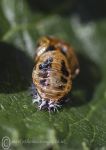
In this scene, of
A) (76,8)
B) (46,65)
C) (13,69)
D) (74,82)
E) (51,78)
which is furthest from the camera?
(76,8)

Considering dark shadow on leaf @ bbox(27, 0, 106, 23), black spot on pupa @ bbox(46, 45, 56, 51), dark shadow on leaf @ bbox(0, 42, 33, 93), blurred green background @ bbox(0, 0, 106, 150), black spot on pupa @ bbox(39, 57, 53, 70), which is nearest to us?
blurred green background @ bbox(0, 0, 106, 150)

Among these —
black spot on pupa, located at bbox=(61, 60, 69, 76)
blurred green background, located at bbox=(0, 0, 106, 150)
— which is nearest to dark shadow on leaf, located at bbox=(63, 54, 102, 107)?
blurred green background, located at bbox=(0, 0, 106, 150)

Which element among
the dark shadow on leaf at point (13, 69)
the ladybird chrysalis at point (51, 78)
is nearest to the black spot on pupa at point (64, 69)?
the ladybird chrysalis at point (51, 78)

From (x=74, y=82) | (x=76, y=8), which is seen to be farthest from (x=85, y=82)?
(x=76, y=8)

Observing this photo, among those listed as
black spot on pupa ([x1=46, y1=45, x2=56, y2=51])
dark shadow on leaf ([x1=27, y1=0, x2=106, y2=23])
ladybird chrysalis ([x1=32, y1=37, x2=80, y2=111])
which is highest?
dark shadow on leaf ([x1=27, y1=0, x2=106, y2=23])

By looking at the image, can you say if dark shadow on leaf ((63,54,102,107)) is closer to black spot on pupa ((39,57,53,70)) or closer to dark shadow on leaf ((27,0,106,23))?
black spot on pupa ((39,57,53,70))

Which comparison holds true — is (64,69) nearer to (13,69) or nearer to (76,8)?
(13,69)
